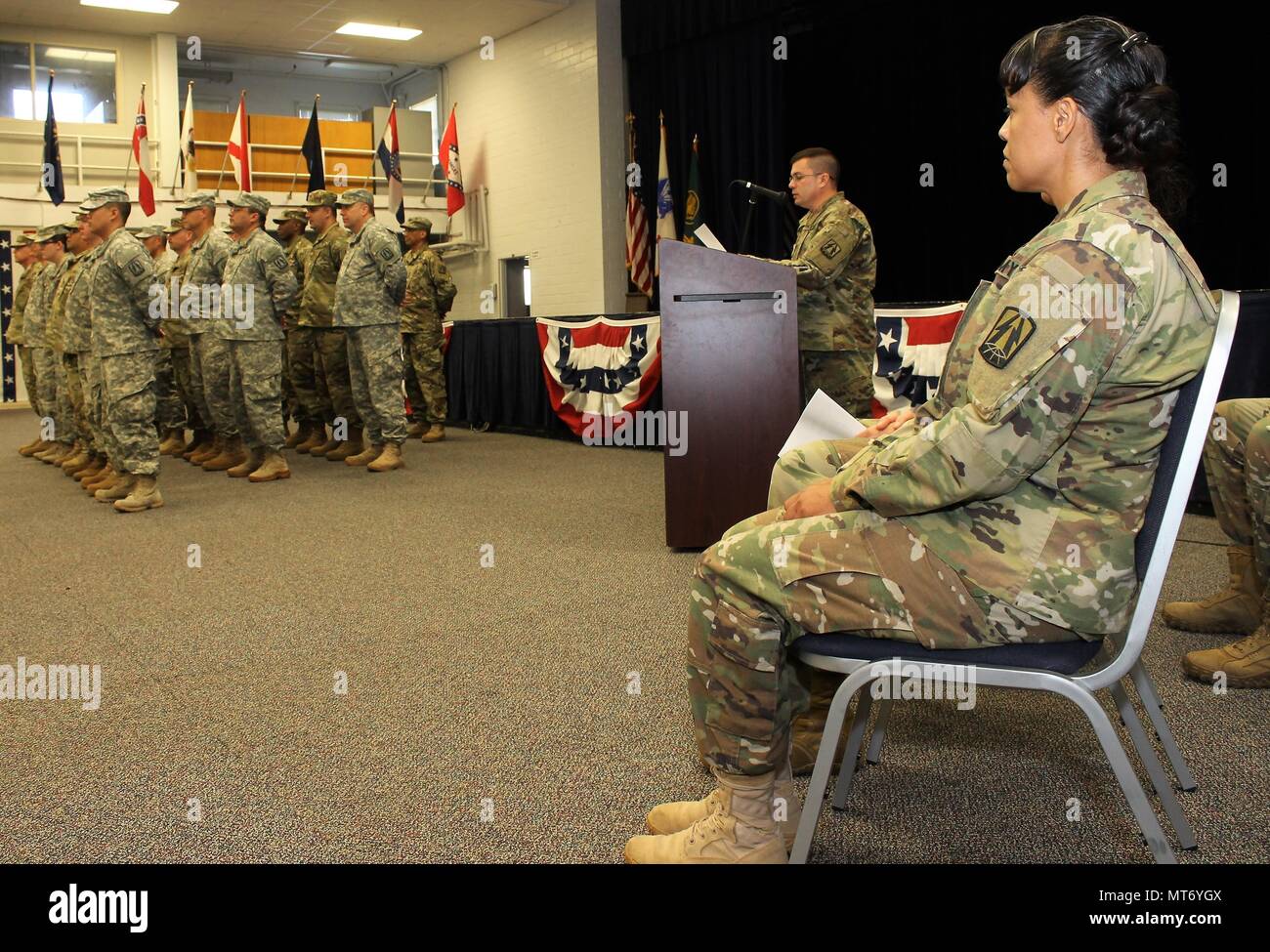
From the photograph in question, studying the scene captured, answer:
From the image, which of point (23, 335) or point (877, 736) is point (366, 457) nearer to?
point (23, 335)

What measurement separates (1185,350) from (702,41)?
8.53 m

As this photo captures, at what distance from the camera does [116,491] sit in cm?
500

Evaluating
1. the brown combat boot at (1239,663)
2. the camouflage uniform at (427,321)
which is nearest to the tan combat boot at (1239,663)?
the brown combat boot at (1239,663)

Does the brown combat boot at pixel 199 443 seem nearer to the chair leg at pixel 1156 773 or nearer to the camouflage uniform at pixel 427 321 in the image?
the camouflage uniform at pixel 427 321

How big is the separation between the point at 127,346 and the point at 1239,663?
433 cm

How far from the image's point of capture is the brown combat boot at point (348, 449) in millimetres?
6406

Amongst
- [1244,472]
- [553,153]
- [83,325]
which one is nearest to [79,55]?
[553,153]

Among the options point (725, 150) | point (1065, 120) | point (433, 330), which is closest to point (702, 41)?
point (725, 150)

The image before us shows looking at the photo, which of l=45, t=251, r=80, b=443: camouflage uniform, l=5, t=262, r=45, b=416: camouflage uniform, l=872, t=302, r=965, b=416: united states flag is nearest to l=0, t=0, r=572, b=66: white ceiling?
l=5, t=262, r=45, b=416: camouflage uniform

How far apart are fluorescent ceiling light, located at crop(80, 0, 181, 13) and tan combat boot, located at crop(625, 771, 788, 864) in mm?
10877

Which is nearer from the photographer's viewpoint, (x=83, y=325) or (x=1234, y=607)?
(x=1234, y=607)

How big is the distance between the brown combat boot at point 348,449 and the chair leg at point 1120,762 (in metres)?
5.54
